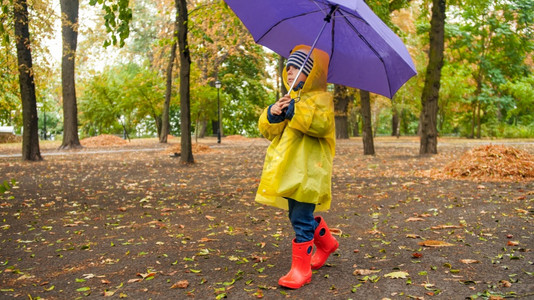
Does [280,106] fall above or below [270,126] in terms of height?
above

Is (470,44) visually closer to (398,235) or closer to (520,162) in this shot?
(520,162)

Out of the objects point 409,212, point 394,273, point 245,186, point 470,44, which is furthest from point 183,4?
point 470,44

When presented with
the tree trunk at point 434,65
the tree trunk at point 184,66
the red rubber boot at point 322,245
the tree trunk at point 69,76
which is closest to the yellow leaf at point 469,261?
the red rubber boot at point 322,245

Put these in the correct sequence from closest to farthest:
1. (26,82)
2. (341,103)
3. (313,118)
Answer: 1. (313,118)
2. (26,82)
3. (341,103)

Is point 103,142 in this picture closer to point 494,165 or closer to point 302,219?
point 494,165

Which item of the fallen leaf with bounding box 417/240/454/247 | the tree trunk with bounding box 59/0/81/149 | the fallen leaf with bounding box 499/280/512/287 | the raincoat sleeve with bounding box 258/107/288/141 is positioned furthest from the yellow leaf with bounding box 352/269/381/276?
the tree trunk with bounding box 59/0/81/149

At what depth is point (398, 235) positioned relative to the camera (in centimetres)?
517

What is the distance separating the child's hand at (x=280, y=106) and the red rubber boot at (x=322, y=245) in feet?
3.54

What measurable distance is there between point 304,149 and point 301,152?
35mm

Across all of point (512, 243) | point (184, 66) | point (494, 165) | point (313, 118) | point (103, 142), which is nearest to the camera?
point (313, 118)

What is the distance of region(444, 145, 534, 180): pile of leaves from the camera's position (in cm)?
930

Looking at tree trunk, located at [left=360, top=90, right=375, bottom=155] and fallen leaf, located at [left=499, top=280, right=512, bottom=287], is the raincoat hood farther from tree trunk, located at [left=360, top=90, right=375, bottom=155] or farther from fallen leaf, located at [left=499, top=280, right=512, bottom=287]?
tree trunk, located at [left=360, top=90, right=375, bottom=155]

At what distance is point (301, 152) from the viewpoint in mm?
3531

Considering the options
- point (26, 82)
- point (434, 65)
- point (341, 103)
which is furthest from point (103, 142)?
point (434, 65)
